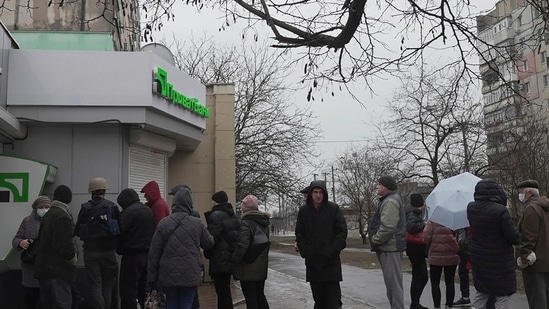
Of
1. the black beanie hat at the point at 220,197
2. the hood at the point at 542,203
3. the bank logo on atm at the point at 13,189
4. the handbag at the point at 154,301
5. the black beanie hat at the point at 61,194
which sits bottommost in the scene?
the handbag at the point at 154,301

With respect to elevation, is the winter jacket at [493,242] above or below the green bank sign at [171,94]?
below

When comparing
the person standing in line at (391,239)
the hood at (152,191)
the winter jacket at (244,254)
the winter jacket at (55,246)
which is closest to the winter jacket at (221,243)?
the winter jacket at (244,254)

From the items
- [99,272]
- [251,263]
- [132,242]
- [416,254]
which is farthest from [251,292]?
[416,254]

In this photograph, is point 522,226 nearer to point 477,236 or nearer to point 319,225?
point 477,236

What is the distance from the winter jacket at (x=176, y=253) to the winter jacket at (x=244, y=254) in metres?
0.96

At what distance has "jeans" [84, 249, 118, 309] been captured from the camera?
7547 millimetres

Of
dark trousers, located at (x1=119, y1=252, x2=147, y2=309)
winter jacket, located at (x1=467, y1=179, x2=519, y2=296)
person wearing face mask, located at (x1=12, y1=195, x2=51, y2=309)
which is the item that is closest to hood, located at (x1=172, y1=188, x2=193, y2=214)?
dark trousers, located at (x1=119, y1=252, x2=147, y2=309)

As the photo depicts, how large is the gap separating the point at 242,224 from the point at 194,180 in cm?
751

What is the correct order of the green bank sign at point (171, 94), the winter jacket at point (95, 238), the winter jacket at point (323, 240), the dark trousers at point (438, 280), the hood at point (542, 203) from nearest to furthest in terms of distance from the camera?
the winter jacket at point (323, 240)
the hood at point (542, 203)
the winter jacket at point (95, 238)
the dark trousers at point (438, 280)
the green bank sign at point (171, 94)

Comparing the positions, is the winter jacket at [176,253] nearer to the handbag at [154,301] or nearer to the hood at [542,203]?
the handbag at [154,301]

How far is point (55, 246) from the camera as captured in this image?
6699 mm

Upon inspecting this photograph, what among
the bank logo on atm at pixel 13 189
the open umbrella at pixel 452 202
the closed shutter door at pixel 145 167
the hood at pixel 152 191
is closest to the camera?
the hood at pixel 152 191

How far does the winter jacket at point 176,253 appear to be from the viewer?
6.18m

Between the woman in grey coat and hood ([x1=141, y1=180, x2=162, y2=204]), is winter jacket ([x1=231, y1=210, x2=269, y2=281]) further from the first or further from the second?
hood ([x1=141, y1=180, x2=162, y2=204])
